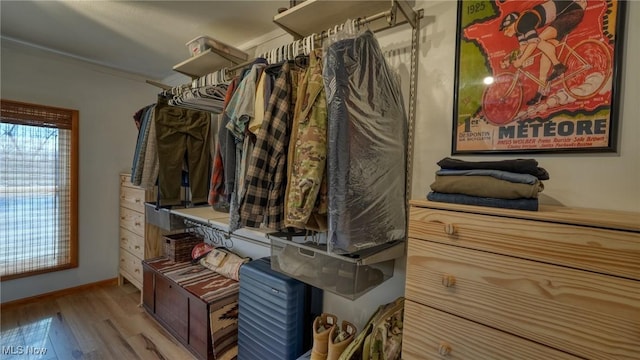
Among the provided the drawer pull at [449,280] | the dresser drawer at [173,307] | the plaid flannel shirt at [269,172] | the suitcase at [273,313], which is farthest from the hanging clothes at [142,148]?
the drawer pull at [449,280]

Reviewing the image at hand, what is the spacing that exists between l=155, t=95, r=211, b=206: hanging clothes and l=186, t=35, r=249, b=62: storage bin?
19.5 inches

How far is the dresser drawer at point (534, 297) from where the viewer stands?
651 mm

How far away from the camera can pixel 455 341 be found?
2.82 feet

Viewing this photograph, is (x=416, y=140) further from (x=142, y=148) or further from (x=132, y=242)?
(x=132, y=242)

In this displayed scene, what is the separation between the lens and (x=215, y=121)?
2.56 m

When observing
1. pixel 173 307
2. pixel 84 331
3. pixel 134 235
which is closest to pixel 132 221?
pixel 134 235

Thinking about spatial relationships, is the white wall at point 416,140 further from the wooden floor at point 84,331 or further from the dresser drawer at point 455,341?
the dresser drawer at point 455,341

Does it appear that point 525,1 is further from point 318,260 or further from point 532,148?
point 318,260

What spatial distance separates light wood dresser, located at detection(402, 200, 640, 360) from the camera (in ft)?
2.14

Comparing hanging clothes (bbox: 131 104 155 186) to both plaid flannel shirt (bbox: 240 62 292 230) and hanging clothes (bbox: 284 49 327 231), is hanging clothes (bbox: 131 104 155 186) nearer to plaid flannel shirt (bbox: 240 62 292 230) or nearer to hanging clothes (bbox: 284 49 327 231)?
plaid flannel shirt (bbox: 240 62 292 230)

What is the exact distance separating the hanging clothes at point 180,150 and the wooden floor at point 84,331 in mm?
1054

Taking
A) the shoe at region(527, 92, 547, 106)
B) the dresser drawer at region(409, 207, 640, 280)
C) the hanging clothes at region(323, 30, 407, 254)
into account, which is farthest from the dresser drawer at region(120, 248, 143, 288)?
the shoe at region(527, 92, 547, 106)

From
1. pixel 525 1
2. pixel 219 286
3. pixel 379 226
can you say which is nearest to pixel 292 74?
pixel 379 226

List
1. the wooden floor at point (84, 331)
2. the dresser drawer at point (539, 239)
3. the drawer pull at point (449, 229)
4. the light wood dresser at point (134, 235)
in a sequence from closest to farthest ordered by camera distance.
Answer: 1. the dresser drawer at point (539, 239)
2. the drawer pull at point (449, 229)
3. the wooden floor at point (84, 331)
4. the light wood dresser at point (134, 235)
